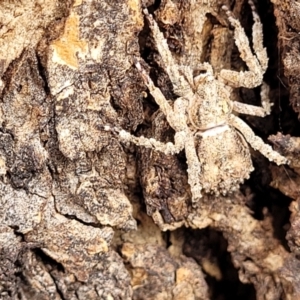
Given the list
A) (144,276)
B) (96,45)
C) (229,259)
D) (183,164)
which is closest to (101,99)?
(96,45)

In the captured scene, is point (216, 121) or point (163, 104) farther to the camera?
point (216, 121)

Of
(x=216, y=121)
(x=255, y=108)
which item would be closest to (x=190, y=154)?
(x=216, y=121)

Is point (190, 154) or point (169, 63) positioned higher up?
point (169, 63)

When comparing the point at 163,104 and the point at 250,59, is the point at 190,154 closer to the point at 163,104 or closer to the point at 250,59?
the point at 163,104

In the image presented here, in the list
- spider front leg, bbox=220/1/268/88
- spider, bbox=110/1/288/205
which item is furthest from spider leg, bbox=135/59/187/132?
spider front leg, bbox=220/1/268/88

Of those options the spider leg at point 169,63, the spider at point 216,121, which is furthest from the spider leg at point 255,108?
the spider leg at point 169,63

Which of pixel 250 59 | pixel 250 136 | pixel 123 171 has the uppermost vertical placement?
pixel 250 59

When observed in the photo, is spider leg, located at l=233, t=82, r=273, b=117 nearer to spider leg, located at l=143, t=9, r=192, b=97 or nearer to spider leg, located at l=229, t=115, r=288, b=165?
spider leg, located at l=229, t=115, r=288, b=165

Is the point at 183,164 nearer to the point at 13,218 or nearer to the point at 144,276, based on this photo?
the point at 144,276
